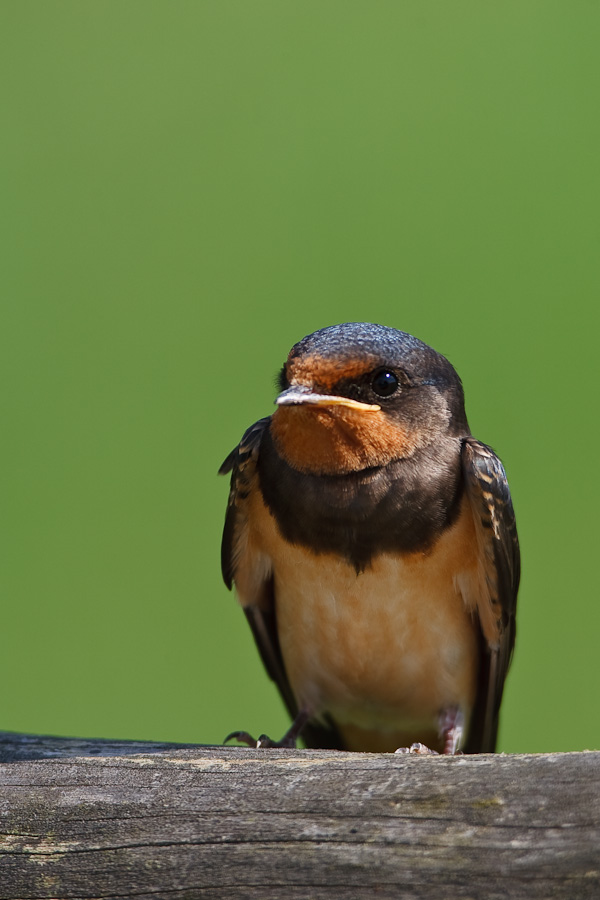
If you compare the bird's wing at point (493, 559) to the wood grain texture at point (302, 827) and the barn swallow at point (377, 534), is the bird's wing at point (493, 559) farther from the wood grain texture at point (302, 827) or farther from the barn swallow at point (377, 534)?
the wood grain texture at point (302, 827)

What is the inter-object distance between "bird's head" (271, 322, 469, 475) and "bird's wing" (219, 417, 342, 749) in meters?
0.26

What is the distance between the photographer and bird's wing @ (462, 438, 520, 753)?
3149 mm

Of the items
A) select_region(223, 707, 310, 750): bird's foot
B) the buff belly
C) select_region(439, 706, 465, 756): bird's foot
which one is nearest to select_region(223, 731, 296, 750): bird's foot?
select_region(223, 707, 310, 750): bird's foot

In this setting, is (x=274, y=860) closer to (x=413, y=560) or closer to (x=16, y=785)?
(x=16, y=785)

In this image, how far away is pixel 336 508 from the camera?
3.12 metres

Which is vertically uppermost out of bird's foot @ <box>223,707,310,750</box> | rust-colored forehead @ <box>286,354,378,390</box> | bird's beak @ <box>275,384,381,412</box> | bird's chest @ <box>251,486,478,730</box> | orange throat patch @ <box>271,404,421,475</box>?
rust-colored forehead @ <box>286,354,378,390</box>

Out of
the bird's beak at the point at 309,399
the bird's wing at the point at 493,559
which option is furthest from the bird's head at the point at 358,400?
the bird's wing at the point at 493,559

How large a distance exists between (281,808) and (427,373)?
4.94 feet

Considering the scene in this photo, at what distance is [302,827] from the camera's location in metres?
1.92

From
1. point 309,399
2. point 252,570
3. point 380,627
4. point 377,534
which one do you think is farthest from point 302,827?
point 252,570

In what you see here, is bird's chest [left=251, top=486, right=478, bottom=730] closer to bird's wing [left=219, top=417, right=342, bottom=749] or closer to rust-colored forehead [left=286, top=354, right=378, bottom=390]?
bird's wing [left=219, top=417, right=342, bottom=749]

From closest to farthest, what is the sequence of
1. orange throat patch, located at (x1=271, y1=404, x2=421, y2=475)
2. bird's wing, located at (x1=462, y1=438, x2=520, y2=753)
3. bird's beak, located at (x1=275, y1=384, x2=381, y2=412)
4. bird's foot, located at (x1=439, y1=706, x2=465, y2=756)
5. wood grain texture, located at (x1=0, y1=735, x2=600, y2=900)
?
wood grain texture, located at (x1=0, y1=735, x2=600, y2=900) < bird's beak, located at (x1=275, y1=384, x2=381, y2=412) < orange throat patch, located at (x1=271, y1=404, x2=421, y2=475) < bird's wing, located at (x1=462, y1=438, x2=520, y2=753) < bird's foot, located at (x1=439, y1=706, x2=465, y2=756)

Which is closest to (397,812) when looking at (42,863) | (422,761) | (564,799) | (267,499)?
(422,761)

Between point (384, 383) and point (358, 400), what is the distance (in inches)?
4.0
